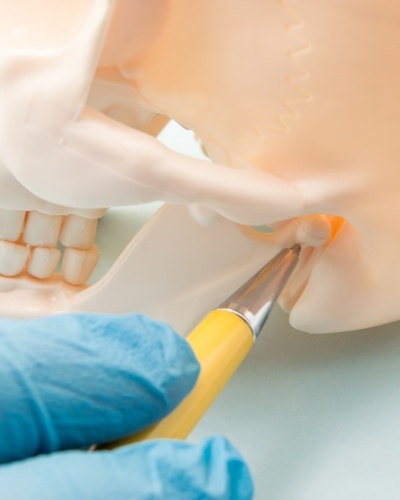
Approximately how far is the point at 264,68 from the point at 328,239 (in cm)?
21

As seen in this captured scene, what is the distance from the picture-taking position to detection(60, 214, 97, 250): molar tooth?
1156 millimetres

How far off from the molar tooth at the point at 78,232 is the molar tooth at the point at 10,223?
0.19 feet

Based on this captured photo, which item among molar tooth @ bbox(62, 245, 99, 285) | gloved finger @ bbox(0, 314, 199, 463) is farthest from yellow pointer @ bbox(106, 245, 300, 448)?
molar tooth @ bbox(62, 245, 99, 285)

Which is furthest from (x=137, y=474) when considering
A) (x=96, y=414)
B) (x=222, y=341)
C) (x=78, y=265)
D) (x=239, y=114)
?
(x=78, y=265)

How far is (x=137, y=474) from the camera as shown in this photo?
1.90 ft

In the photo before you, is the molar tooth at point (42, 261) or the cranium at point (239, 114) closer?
the cranium at point (239, 114)

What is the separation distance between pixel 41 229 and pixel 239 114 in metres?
0.35

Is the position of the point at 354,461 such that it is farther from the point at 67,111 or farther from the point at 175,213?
the point at 67,111

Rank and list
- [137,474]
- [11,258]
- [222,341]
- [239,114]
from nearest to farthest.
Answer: [137,474] < [222,341] < [239,114] < [11,258]

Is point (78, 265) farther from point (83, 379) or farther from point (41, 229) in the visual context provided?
point (83, 379)

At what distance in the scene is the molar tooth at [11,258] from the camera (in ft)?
3.72

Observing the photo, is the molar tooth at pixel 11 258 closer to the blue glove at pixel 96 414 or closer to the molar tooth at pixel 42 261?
the molar tooth at pixel 42 261

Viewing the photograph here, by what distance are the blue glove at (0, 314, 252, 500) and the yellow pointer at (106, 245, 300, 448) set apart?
0.02 meters

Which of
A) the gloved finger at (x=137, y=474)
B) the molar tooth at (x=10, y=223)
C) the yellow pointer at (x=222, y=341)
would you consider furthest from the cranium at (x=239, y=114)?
the gloved finger at (x=137, y=474)
